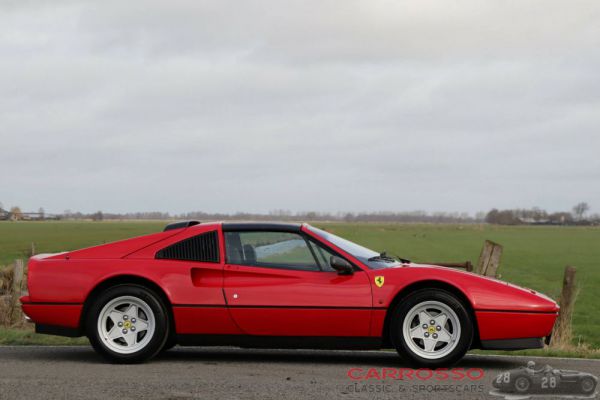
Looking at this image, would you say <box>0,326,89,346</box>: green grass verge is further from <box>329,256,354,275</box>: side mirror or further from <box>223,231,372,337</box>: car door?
<box>329,256,354,275</box>: side mirror

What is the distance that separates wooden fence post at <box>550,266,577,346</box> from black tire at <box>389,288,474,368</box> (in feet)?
10.2

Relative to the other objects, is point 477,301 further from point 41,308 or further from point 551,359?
point 41,308

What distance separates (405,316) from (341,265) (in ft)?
2.42

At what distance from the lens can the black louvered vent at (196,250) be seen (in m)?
7.58

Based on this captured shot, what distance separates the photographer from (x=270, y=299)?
7.27 metres

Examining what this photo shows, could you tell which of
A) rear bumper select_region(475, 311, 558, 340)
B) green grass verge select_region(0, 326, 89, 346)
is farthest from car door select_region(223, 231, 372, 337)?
green grass verge select_region(0, 326, 89, 346)

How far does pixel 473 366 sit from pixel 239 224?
8.60 ft

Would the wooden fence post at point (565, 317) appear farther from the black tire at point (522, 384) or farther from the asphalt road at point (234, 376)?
the black tire at point (522, 384)

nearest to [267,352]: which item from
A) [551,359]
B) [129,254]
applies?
[129,254]

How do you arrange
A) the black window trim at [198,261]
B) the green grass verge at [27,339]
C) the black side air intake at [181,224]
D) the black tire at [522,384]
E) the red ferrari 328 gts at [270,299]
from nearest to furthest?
the black tire at [522,384]
the red ferrari 328 gts at [270,299]
the black window trim at [198,261]
the black side air intake at [181,224]
the green grass verge at [27,339]

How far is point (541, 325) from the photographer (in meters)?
7.24

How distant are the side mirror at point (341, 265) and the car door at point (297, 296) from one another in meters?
0.05

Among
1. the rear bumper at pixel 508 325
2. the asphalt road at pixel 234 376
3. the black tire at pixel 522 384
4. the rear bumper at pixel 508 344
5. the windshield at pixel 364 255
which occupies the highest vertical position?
the windshield at pixel 364 255

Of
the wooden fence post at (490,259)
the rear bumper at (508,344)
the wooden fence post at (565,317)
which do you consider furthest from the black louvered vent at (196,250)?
the wooden fence post at (565,317)
